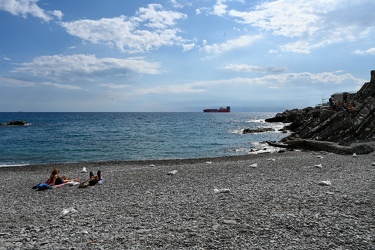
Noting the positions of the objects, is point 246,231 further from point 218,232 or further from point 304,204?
point 304,204

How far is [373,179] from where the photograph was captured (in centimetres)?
1332

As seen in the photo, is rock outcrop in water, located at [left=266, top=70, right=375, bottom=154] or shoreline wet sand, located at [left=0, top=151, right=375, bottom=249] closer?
shoreline wet sand, located at [left=0, top=151, right=375, bottom=249]

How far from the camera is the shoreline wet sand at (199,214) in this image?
7.00 m

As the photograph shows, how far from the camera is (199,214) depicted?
896 cm

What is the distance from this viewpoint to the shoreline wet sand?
23.0 ft

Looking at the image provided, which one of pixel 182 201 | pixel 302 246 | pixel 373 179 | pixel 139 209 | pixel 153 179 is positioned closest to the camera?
pixel 302 246

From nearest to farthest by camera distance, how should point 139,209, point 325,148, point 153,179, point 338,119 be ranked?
point 139,209, point 153,179, point 325,148, point 338,119

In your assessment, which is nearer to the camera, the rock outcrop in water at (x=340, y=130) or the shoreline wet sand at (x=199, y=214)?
the shoreline wet sand at (x=199, y=214)

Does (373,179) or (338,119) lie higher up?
(338,119)

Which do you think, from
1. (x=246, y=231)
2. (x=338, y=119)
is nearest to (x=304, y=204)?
(x=246, y=231)

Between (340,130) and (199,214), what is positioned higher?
(340,130)

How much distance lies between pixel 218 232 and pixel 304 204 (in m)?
3.44

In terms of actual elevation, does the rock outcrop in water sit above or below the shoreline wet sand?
above

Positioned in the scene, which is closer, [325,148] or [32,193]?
[32,193]
